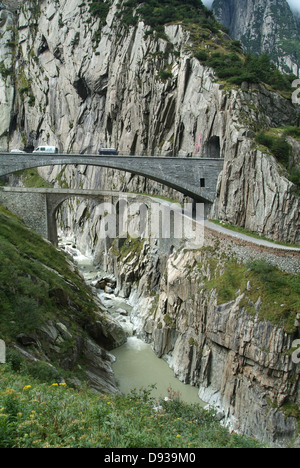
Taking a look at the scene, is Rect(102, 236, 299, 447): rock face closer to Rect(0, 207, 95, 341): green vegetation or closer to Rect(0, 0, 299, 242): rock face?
Rect(0, 207, 95, 341): green vegetation

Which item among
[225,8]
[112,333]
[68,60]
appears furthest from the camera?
[225,8]

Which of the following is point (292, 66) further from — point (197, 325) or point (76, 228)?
point (197, 325)

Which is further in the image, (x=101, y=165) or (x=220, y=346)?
(x=101, y=165)

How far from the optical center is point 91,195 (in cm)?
4566

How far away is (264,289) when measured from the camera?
20562mm

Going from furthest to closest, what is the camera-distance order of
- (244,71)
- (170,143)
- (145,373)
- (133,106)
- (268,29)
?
(268,29), (133,106), (170,143), (244,71), (145,373)

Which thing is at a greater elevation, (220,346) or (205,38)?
(205,38)

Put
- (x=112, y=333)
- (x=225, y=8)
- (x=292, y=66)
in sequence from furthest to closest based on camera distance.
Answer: (x=225, y=8) → (x=292, y=66) → (x=112, y=333)

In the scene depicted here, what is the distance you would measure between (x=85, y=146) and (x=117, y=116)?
1144 centimetres

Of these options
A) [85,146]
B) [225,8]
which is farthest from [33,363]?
[225,8]

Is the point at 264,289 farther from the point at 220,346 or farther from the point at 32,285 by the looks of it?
the point at 32,285

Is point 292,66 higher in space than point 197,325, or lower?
higher

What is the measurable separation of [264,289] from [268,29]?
354 ft

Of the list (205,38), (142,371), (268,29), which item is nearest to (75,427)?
(142,371)
